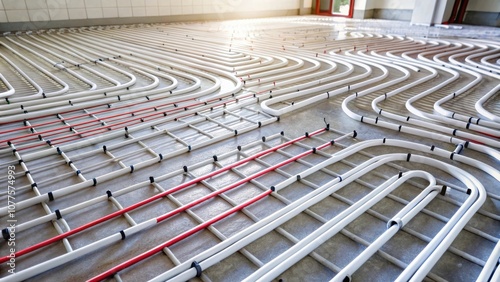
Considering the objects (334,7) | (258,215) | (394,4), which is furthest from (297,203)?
(334,7)

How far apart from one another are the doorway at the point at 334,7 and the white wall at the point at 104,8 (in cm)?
490

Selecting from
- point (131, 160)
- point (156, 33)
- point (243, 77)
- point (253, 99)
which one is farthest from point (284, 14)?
point (131, 160)

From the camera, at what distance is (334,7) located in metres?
18.0

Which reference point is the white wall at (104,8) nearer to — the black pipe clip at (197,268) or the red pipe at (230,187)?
the red pipe at (230,187)

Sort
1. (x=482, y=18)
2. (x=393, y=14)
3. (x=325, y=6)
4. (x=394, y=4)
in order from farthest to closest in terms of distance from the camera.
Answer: (x=325, y=6) < (x=393, y=14) < (x=394, y=4) < (x=482, y=18)

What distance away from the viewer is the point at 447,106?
439 centimetres

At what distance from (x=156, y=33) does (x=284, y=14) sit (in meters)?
9.27

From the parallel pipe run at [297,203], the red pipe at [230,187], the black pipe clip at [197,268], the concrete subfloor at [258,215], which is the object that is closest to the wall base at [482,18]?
the concrete subfloor at [258,215]

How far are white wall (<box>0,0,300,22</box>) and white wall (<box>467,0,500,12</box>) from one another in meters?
9.42

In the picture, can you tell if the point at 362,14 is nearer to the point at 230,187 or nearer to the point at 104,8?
the point at 104,8

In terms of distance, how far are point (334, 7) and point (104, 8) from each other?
470 inches

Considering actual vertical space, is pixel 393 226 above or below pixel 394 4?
below

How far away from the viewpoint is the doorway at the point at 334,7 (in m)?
17.1

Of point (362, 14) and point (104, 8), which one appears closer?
point (104, 8)
